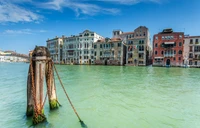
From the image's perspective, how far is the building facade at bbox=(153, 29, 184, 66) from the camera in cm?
4683

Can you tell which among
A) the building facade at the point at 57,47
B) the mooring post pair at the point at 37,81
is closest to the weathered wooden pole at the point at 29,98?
the mooring post pair at the point at 37,81

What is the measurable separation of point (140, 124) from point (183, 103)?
3843 millimetres

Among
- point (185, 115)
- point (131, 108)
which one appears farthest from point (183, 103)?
point (131, 108)

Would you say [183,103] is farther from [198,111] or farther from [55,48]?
[55,48]

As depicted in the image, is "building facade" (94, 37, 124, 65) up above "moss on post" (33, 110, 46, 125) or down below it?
above

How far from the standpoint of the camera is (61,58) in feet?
240

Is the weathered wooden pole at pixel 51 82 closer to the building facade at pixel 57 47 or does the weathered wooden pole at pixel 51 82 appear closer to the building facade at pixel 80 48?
the building facade at pixel 80 48

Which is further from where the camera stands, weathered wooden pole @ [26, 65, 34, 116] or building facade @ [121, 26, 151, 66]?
building facade @ [121, 26, 151, 66]

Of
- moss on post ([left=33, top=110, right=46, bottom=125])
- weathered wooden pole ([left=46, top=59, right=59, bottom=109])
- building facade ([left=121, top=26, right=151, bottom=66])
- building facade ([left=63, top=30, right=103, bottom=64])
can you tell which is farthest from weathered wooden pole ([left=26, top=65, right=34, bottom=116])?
building facade ([left=63, top=30, right=103, bottom=64])

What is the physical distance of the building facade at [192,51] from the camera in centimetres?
4575

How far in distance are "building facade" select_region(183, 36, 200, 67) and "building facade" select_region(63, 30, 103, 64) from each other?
3642cm

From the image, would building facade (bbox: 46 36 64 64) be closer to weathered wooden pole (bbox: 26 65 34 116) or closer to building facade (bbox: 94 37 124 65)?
building facade (bbox: 94 37 124 65)

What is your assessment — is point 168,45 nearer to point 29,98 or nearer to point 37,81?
point 37,81

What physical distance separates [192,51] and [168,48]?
762cm
